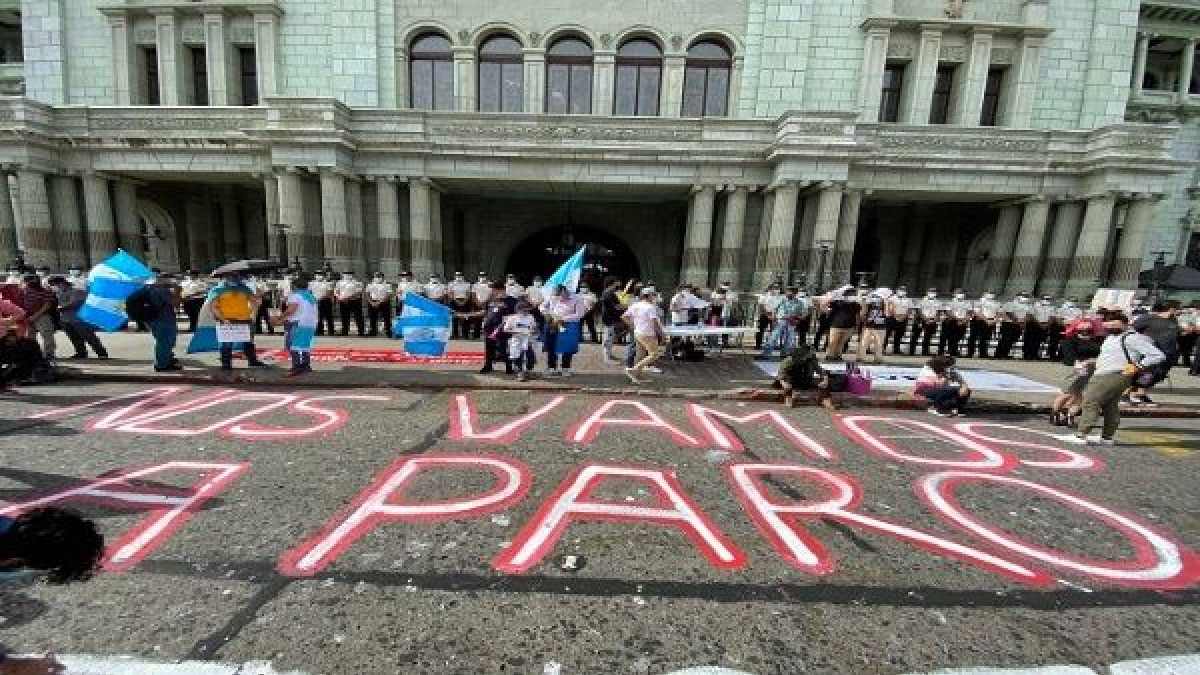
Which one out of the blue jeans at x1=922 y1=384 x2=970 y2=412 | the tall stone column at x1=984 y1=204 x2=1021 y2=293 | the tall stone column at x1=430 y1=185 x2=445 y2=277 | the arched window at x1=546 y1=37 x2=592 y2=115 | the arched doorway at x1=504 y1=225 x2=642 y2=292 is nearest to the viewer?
the blue jeans at x1=922 y1=384 x2=970 y2=412

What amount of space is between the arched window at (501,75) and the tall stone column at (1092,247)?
799 inches

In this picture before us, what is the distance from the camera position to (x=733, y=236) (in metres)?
16.7

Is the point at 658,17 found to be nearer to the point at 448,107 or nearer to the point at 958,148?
the point at 448,107

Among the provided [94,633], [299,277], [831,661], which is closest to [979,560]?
[831,661]

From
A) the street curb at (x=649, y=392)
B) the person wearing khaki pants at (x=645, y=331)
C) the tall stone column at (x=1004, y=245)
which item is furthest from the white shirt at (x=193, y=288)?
the tall stone column at (x=1004, y=245)

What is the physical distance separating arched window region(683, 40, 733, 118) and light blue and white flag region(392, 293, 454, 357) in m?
15.0

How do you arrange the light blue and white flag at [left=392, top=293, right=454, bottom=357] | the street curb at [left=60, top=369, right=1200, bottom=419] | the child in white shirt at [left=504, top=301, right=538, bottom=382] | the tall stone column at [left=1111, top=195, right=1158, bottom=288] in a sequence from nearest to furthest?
the street curb at [left=60, top=369, right=1200, bottom=419] < the child in white shirt at [left=504, top=301, right=538, bottom=382] < the light blue and white flag at [left=392, top=293, right=454, bottom=357] < the tall stone column at [left=1111, top=195, right=1158, bottom=288]

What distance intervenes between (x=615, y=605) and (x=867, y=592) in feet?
5.11

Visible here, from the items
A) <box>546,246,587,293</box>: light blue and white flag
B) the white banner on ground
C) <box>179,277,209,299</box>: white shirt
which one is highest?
<box>546,246,587,293</box>: light blue and white flag

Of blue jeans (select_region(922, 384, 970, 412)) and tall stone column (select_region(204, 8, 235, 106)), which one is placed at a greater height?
tall stone column (select_region(204, 8, 235, 106))

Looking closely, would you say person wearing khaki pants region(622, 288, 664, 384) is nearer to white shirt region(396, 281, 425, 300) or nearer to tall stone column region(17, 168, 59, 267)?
white shirt region(396, 281, 425, 300)

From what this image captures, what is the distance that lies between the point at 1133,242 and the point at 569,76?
20422 millimetres

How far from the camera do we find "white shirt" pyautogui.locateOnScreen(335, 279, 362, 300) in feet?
39.6

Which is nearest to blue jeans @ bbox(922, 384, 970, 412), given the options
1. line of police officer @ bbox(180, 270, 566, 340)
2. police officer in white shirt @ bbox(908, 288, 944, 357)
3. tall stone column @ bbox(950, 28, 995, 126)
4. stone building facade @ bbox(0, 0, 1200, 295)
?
police officer in white shirt @ bbox(908, 288, 944, 357)
